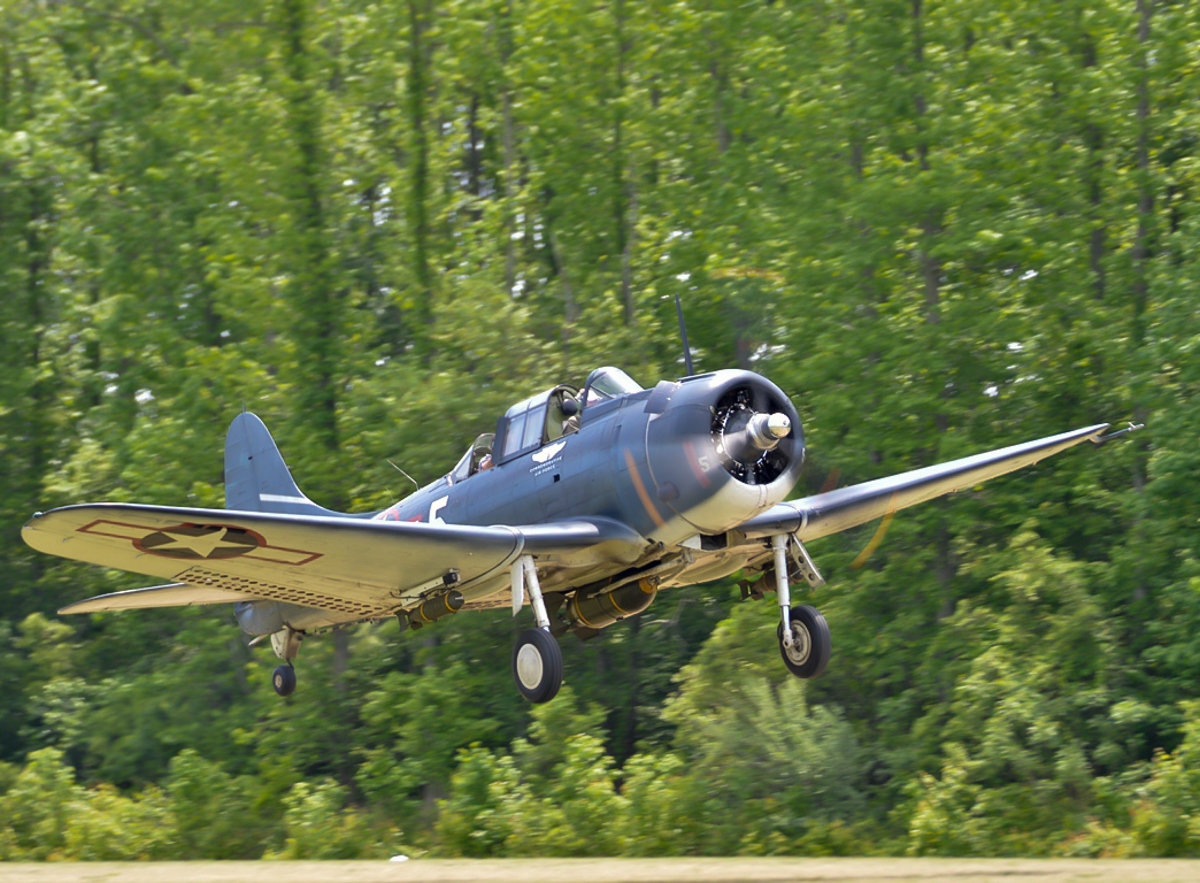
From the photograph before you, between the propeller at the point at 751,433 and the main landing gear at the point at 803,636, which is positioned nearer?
the propeller at the point at 751,433

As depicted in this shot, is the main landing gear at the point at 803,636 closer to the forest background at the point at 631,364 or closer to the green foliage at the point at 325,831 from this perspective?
the forest background at the point at 631,364

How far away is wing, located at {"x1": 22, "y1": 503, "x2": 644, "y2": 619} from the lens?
892cm

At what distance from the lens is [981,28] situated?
23.1 metres

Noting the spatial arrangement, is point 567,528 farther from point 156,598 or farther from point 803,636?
point 156,598

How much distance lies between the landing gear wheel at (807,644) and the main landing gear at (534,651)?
1936mm

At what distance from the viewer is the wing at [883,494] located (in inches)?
450

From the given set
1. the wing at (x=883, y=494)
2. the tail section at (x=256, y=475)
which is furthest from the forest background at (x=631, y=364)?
the tail section at (x=256, y=475)

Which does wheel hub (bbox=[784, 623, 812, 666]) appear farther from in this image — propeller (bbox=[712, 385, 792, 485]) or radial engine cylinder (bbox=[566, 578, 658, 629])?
propeller (bbox=[712, 385, 792, 485])

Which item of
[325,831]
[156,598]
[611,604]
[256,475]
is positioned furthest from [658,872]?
[325,831]

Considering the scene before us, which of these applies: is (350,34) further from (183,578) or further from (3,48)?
(183,578)

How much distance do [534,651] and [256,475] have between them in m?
6.43

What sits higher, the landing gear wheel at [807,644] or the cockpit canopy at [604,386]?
the cockpit canopy at [604,386]

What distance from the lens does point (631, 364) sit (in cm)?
2308

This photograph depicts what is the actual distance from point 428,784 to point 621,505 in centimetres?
1382
